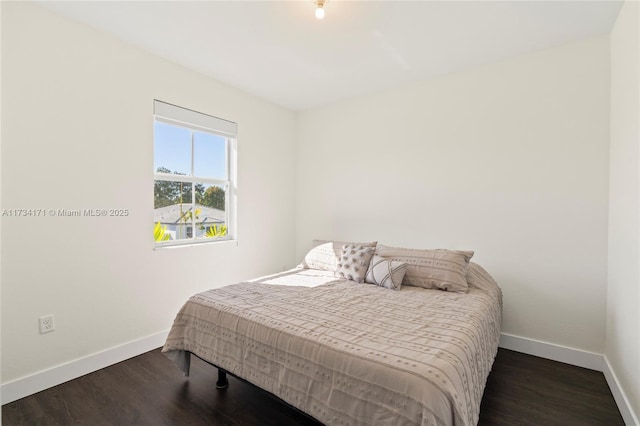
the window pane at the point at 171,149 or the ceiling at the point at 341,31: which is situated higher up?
the ceiling at the point at 341,31

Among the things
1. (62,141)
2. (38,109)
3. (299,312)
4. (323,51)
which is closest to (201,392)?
(299,312)

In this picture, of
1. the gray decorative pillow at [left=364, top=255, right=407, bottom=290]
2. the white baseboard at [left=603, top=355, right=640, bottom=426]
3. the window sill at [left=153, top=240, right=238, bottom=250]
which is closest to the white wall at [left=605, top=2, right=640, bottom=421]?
the white baseboard at [left=603, top=355, right=640, bottom=426]

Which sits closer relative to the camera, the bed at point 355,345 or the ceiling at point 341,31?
the bed at point 355,345

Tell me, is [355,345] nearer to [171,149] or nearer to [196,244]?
[196,244]

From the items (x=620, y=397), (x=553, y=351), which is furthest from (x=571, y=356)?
(x=620, y=397)

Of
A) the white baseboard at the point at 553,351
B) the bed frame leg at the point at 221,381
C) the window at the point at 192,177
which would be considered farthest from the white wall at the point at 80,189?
the white baseboard at the point at 553,351

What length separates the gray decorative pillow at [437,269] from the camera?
2.50 m

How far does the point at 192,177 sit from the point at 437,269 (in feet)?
8.35

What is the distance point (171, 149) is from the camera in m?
3.03

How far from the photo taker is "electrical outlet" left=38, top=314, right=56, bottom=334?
2.15 meters

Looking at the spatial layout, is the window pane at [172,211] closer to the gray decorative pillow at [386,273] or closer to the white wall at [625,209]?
the gray decorative pillow at [386,273]

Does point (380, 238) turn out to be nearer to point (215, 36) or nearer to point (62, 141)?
point (215, 36)

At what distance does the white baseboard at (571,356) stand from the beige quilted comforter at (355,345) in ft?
1.81

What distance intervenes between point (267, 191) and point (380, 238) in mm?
1549
